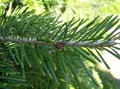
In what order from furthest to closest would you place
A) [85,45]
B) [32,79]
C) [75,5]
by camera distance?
[75,5] → [32,79] → [85,45]

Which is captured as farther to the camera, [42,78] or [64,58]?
[42,78]

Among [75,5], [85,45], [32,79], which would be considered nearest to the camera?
[85,45]

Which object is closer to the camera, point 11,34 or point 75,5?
point 11,34

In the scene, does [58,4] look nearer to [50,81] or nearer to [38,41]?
[50,81]

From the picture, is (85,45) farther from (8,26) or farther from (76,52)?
(8,26)

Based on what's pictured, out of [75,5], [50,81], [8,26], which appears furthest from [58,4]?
[8,26]

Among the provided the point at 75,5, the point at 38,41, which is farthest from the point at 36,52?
the point at 75,5

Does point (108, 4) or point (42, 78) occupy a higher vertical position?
point (108, 4)

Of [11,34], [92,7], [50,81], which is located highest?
[92,7]

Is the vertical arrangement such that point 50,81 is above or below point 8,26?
below
